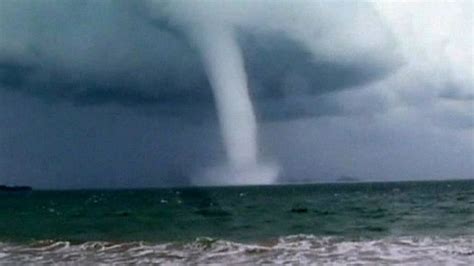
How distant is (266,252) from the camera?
24.0m

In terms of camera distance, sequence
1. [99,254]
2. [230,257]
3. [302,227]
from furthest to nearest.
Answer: [302,227]
[99,254]
[230,257]

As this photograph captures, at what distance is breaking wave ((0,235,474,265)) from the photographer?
70.4ft

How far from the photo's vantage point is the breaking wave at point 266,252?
21467 millimetres

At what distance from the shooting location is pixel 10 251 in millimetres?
26531

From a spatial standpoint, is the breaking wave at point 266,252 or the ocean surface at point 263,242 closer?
the breaking wave at point 266,252

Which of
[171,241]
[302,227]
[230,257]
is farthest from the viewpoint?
[302,227]

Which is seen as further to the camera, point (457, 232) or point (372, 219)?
point (372, 219)

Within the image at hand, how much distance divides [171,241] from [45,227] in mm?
16559

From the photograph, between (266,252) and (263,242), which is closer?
(266,252)

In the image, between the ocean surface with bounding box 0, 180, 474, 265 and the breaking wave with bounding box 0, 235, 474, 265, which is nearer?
the breaking wave with bounding box 0, 235, 474, 265

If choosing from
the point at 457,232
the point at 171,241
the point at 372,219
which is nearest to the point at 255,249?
the point at 171,241

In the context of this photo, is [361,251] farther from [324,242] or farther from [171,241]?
[171,241]

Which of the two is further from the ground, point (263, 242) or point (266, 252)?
point (263, 242)

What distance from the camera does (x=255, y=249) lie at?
25094 mm
